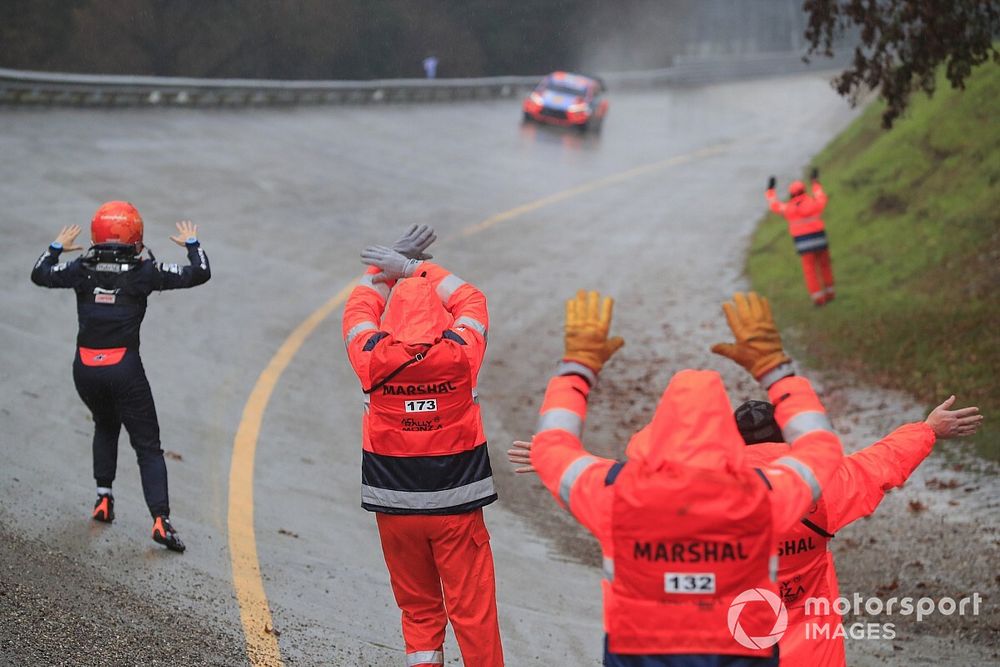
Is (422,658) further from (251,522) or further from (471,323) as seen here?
(251,522)

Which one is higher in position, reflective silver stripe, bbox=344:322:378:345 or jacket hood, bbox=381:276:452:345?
jacket hood, bbox=381:276:452:345

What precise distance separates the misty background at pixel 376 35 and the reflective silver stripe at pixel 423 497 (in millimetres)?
44366

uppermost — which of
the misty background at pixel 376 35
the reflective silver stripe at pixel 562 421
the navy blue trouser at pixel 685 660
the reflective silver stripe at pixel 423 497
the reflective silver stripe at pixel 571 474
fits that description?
the reflective silver stripe at pixel 562 421

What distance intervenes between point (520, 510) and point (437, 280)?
4825 millimetres

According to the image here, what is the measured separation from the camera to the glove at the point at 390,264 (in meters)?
6.05

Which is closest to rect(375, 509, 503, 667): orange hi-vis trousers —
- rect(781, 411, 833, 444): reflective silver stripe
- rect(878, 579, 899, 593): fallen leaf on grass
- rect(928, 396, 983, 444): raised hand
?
rect(781, 411, 833, 444): reflective silver stripe

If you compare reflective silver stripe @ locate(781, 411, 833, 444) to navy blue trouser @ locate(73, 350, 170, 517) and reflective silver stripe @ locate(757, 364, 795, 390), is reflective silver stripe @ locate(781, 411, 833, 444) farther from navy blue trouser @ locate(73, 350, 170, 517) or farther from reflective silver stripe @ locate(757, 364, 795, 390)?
navy blue trouser @ locate(73, 350, 170, 517)

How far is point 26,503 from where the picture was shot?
26.4 feet

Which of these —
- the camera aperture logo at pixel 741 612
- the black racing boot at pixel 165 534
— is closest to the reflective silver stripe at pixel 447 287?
the camera aperture logo at pixel 741 612

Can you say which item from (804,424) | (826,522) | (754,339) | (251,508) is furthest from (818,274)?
(804,424)

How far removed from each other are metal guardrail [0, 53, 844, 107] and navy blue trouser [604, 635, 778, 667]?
24.4 meters

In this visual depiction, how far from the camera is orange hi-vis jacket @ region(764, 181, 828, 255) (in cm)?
1642

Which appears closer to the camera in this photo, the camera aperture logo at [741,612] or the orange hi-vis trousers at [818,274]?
the camera aperture logo at [741,612]

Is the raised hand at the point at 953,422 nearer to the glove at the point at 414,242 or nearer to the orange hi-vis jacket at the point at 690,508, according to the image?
the orange hi-vis jacket at the point at 690,508
